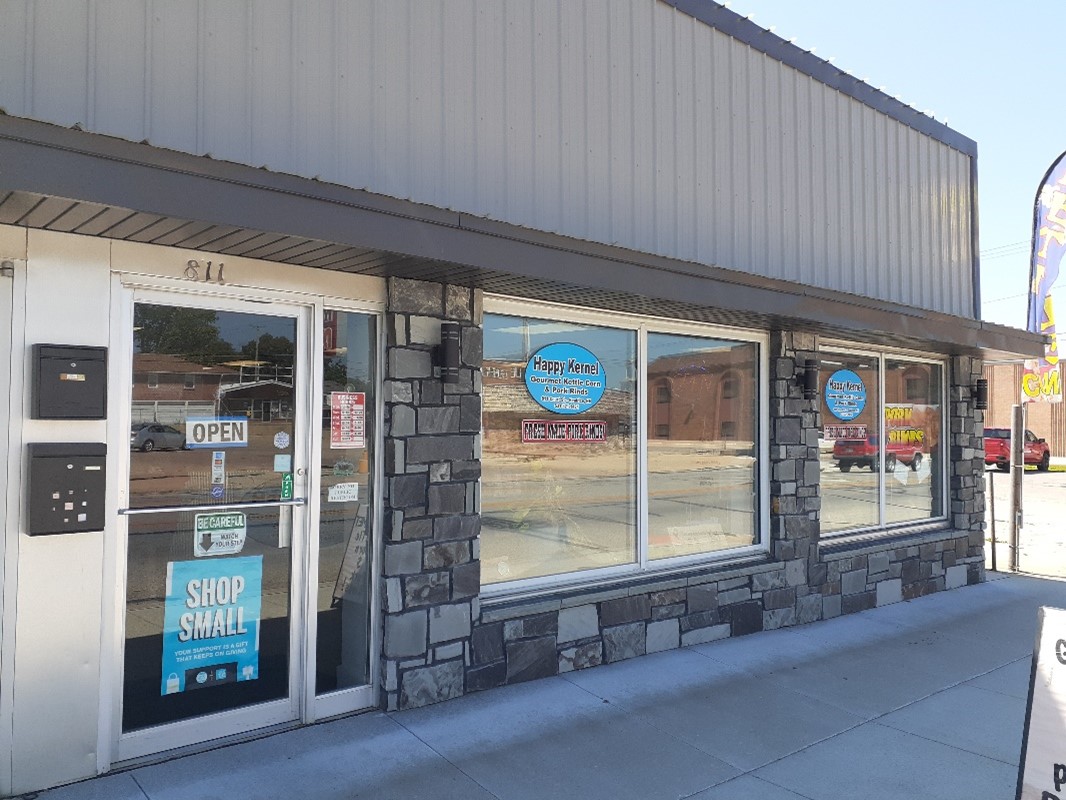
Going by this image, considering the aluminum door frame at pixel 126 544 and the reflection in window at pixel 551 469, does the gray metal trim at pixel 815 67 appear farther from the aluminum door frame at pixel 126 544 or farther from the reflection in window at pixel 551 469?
the aluminum door frame at pixel 126 544

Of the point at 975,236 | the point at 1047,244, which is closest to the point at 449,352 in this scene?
the point at 975,236

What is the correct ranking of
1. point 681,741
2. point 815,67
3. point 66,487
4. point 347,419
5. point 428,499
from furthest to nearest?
1. point 815,67
2. point 428,499
3. point 347,419
4. point 681,741
5. point 66,487

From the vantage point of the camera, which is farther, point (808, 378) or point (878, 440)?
point (878, 440)

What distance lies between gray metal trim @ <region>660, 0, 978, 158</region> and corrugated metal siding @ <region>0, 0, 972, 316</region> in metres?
0.08

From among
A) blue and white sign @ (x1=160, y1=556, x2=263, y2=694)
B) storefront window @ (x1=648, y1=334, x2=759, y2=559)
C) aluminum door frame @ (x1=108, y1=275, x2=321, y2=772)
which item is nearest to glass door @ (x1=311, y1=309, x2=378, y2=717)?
aluminum door frame @ (x1=108, y1=275, x2=321, y2=772)

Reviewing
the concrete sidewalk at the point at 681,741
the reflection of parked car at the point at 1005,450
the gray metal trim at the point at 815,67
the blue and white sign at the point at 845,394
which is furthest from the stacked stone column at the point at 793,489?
the reflection of parked car at the point at 1005,450

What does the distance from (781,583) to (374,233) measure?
4.89 metres

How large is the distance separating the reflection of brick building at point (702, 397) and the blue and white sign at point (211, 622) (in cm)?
336

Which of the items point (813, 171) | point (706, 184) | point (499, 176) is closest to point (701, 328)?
point (706, 184)

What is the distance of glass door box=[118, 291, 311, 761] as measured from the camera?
402cm

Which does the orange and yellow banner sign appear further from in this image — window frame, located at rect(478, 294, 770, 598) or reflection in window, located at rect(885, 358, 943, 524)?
window frame, located at rect(478, 294, 770, 598)

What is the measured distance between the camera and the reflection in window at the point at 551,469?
18.0 feet

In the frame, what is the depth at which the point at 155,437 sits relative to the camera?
407 cm

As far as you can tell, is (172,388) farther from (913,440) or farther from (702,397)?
(913,440)
